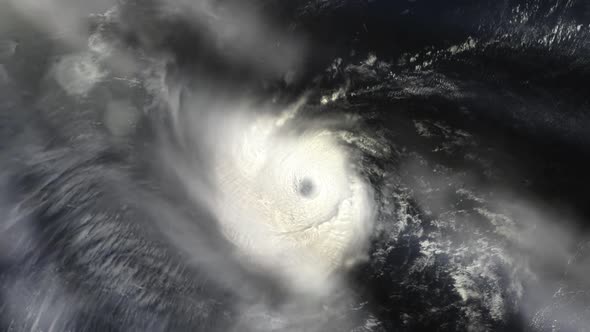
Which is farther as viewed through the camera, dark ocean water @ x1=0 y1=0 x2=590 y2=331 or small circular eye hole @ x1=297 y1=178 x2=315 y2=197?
small circular eye hole @ x1=297 y1=178 x2=315 y2=197

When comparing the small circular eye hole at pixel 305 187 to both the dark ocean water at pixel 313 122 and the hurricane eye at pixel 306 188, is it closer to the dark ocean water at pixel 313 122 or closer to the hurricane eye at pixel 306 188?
the hurricane eye at pixel 306 188

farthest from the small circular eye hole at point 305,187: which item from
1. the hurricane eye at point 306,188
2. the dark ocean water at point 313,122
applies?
the dark ocean water at point 313,122

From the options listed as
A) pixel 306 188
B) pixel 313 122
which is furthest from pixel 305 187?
pixel 313 122

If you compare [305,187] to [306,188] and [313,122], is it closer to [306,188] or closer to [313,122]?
[306,188]

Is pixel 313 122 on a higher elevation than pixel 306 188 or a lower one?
higher

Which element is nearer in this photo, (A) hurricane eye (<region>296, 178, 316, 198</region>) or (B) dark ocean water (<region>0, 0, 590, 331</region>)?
(B) dark ocean water (<region>0, 0, 590, 331</region>)

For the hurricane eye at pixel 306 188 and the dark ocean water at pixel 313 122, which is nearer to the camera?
the dark ocean water at pixel 313 122

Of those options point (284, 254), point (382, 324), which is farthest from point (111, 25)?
point (382, 324)

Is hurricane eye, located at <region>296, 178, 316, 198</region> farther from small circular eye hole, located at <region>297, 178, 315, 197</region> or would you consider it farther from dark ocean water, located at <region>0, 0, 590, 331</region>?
dark ocean water, located at <region>0, 0, 590, 331</region>

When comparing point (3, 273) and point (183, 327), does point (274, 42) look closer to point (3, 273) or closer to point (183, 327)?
point (183, 327)

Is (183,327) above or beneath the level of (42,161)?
beneath

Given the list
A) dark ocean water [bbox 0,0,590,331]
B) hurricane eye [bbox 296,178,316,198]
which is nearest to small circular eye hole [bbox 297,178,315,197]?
hurricane eye [bbox 296,178,316,198]
